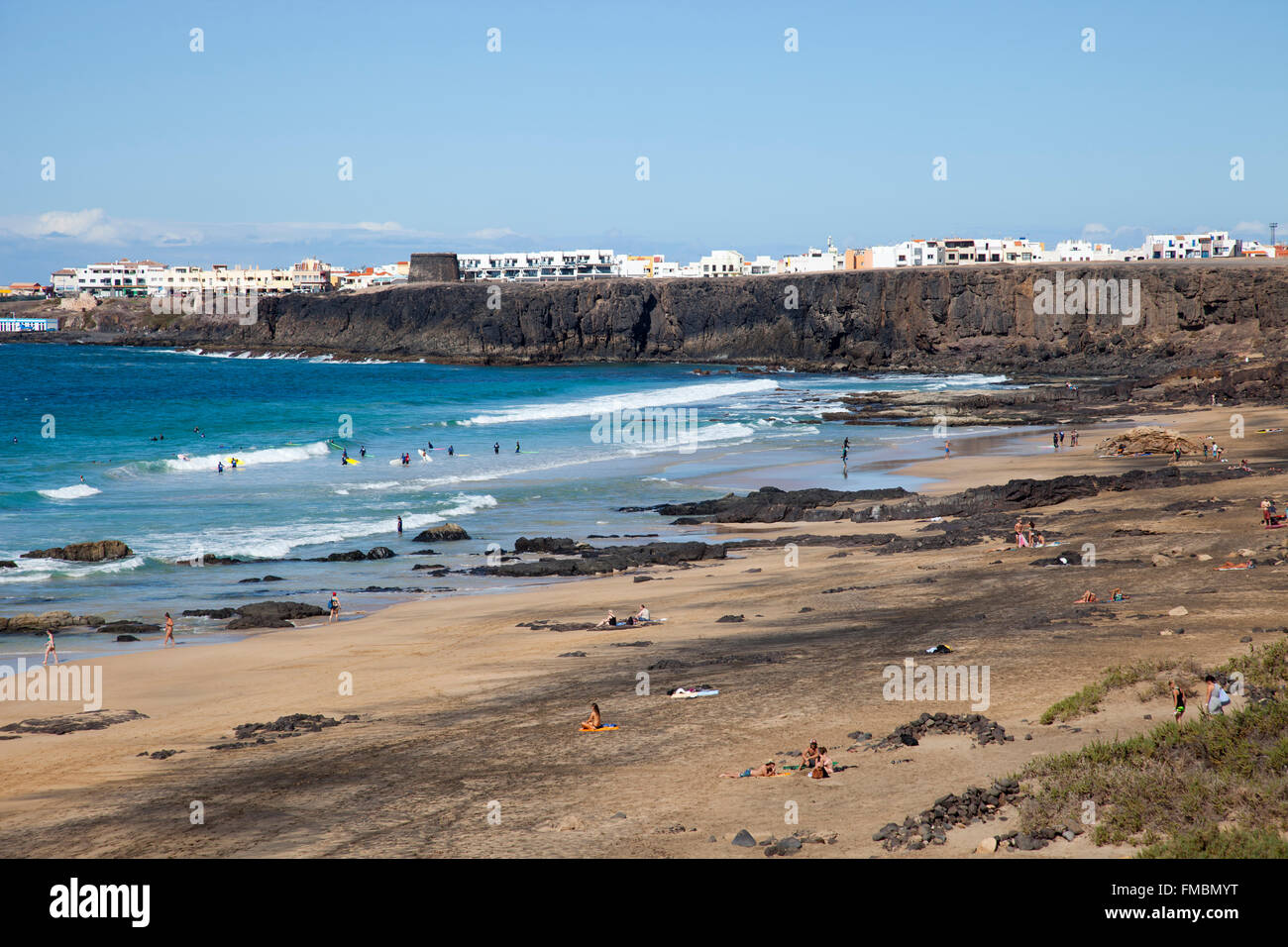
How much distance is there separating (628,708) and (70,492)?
3277 centimetres

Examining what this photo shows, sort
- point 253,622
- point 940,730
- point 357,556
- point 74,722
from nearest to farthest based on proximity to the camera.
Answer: point 940,730 < point 74,722 < point 253,622 < point 357,556

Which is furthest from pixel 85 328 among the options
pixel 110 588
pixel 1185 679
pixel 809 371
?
pixel 1185 679

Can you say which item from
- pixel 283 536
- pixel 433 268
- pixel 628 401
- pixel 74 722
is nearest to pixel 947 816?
pixel 74 722

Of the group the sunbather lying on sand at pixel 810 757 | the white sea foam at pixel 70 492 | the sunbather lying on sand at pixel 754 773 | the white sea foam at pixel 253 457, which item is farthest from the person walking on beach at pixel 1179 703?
the white sea foam at pixel 253 457

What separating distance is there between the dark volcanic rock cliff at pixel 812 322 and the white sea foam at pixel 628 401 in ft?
67.1

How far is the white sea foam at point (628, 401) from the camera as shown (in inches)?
2756

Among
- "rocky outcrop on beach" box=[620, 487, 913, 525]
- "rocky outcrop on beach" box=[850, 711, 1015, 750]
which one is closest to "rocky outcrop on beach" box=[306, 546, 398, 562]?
"rocky outcrop on beach" box=[620, 487, 913, 525]

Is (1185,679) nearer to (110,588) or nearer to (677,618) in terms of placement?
(677,618)

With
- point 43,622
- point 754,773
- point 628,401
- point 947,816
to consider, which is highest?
point 628,401

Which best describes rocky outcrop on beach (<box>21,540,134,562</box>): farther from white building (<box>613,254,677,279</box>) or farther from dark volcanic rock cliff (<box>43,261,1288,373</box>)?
white building (<box>613,254,677,279</box>)

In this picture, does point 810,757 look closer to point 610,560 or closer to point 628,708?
point 628,708

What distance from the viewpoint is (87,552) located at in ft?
92.5

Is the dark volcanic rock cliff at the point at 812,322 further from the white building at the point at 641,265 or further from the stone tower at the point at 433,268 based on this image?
the white building at the point at 641,265

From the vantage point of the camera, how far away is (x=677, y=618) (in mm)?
20469
